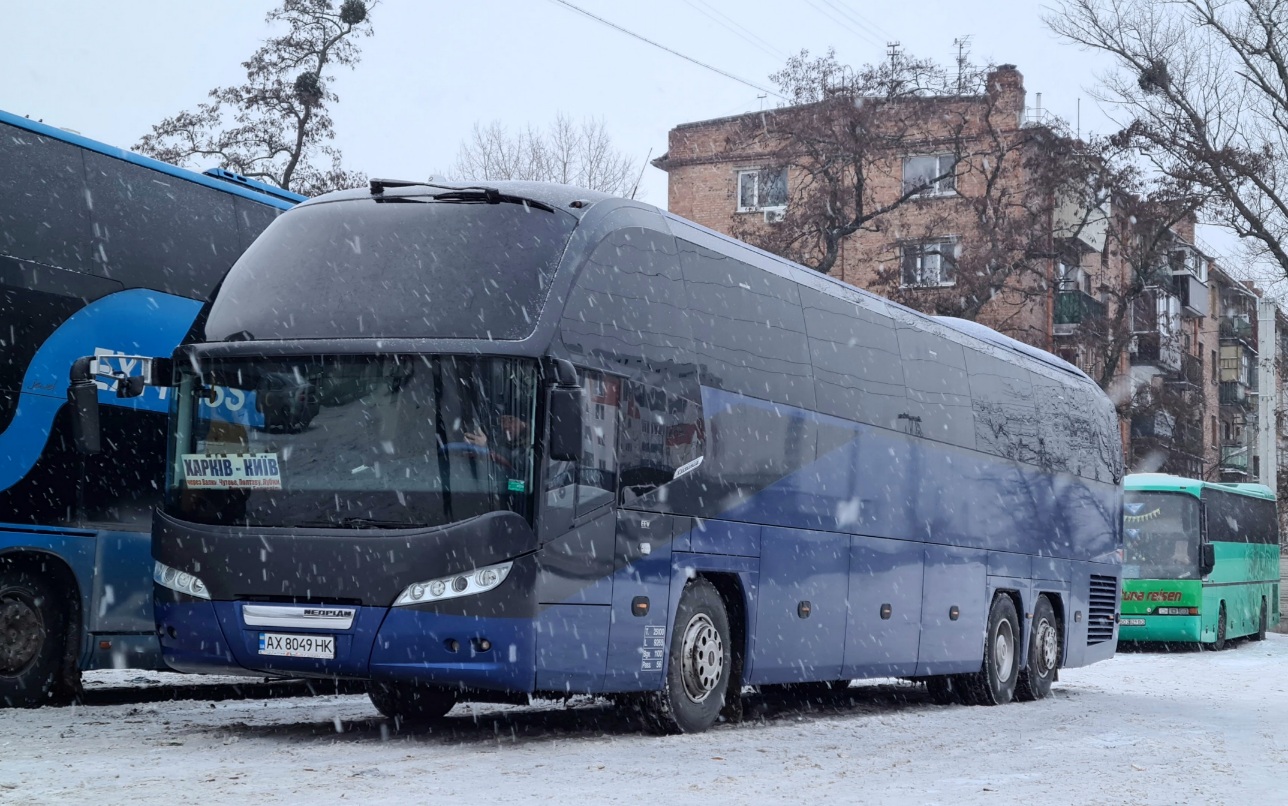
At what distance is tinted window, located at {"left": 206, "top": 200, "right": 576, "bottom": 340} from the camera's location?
1022cm

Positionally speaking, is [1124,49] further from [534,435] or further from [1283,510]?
[534,435]

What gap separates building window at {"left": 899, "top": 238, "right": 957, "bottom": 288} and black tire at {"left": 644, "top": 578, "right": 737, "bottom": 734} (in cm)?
2876

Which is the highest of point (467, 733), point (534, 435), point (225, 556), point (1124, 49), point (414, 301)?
point (1124, 49)

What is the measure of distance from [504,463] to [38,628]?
4305 mm

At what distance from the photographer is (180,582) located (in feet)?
34.0

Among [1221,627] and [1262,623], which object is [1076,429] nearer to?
[1221,627]

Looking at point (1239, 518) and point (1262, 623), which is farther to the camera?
point (1262, 623)

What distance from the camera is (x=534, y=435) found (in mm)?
10031

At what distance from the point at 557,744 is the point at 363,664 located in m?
1.43

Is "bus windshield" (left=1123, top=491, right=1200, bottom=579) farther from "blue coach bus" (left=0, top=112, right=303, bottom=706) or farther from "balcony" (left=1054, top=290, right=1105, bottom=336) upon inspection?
"blue coach bus" (left=0, top=112, right=303, bottom=706)

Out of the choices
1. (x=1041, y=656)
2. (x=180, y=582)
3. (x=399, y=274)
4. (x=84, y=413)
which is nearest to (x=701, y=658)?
(x=399, y=274)

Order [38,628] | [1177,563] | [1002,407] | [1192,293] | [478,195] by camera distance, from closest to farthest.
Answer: [478,195] → [38,628] → [1002,407] → [1177,563] → [1192,293]

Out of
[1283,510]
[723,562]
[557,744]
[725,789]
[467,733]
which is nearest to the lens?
[725,789]

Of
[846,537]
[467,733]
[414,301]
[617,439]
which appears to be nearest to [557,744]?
[467,733]
